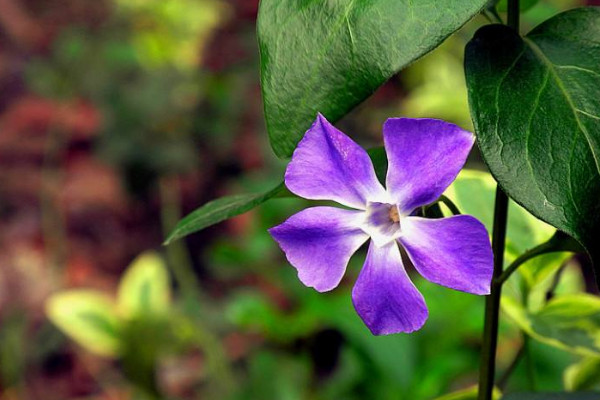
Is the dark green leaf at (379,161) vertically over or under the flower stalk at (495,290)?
over

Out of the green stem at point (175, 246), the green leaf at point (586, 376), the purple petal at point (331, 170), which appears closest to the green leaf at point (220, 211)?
the purple petal at point (331, 170)

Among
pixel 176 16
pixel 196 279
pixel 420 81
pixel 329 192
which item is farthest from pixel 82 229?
pixel 329 192

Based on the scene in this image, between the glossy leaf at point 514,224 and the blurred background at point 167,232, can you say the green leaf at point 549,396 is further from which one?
the blurred background at point 167,232

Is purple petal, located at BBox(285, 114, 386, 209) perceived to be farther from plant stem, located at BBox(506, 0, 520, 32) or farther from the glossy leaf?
the glossy leaf

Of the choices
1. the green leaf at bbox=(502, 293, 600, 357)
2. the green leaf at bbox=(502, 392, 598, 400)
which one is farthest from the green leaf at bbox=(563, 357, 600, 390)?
the green leaf at bbox=(502, 392, 598, 400)

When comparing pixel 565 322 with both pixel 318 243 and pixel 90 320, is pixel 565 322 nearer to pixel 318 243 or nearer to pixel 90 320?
pixel 318 243

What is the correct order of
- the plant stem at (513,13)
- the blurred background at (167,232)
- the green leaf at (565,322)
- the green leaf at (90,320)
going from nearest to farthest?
the plant stem at (513,13)
the green leaf at (565,322)
the blurred background at (167,232)
the green leaf at (90,320)

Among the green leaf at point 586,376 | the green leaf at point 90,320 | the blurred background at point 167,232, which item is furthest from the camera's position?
the green leaf at point 90,320
